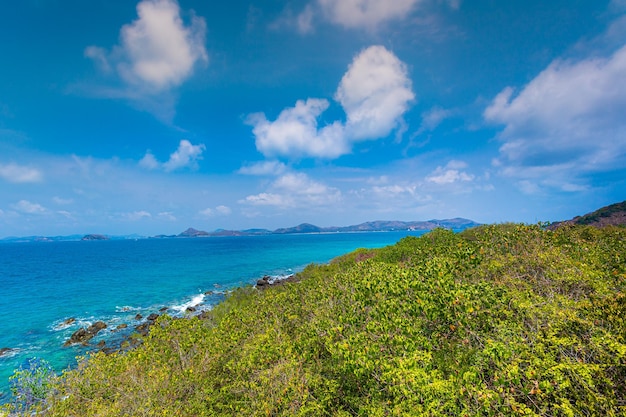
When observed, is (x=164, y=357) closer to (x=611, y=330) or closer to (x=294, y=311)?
(x=294, y=311)

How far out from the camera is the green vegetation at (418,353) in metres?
6.77

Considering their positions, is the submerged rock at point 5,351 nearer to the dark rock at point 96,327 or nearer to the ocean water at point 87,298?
the ocean water at point 87,298

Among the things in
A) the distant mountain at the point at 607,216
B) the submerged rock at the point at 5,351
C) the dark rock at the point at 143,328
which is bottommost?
the dark rock at the point at 143,328

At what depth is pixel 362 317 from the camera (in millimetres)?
11039

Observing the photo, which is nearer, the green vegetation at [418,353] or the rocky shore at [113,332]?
the green vegetation at [418,353]

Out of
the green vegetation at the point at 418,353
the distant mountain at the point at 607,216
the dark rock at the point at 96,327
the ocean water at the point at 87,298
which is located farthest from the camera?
the distant mountain at the point at 607,216

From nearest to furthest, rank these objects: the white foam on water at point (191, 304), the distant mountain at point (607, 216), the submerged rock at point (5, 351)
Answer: the submerged rock at point (5, 351) < the white foam on water at point (191, 304) < the distant mountain at point (607, 216)

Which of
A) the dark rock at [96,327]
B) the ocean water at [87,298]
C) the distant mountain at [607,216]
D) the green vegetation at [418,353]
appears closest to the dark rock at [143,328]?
the ocean water at [87,298]

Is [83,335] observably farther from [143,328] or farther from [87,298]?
[87,298]

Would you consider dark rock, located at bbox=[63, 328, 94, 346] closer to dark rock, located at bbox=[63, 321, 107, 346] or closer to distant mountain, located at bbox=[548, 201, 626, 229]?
dark rock, located at bbox=[63, 321, 107, 346]

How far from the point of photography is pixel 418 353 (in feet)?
26.5

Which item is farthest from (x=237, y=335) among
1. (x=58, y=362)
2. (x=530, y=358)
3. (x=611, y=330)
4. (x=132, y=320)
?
(x=132, y=320)

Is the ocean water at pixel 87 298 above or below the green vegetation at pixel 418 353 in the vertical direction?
below

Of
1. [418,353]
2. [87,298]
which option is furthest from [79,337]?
[418,353]
